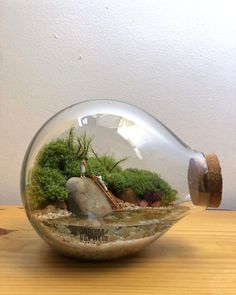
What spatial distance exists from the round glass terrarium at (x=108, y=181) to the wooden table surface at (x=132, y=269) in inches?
0.8

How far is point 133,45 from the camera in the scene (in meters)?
0.74

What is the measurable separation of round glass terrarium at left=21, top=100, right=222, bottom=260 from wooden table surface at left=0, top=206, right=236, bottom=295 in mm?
21

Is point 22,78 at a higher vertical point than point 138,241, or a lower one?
higher

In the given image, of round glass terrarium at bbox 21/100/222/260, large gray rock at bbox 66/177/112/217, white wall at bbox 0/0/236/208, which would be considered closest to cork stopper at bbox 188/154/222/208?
round glass terrarium at bbox 21/100/222/260

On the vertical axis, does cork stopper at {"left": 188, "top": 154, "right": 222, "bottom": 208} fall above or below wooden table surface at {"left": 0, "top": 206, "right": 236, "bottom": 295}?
above

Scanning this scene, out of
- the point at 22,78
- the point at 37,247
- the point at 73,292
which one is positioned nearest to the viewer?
the point at 73,292

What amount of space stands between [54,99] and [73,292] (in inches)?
17.7

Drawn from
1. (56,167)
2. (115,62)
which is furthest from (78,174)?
(115,62)

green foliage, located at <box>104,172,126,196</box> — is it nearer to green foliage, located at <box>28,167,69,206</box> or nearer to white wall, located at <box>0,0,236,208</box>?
green foliage, located at <box>28,167,69,206</box>

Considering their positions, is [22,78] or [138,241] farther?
[22,78]

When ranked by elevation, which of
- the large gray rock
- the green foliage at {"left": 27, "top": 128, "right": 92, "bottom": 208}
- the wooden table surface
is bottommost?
the wooden table surface

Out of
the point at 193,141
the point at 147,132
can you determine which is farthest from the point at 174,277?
the point at 193,141

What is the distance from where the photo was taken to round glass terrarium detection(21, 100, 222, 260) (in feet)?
1.33

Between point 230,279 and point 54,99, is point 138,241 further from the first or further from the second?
point 54,99
